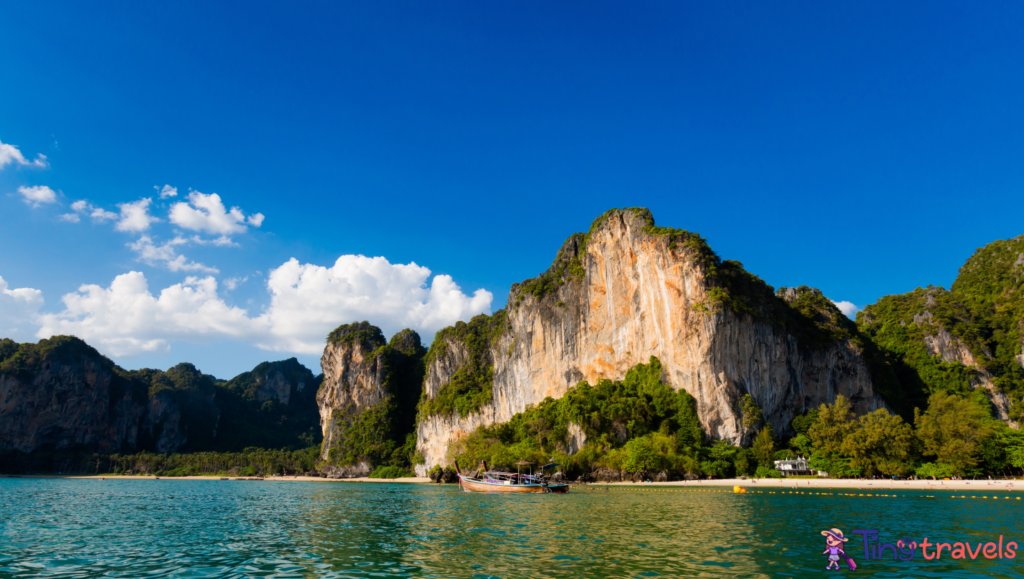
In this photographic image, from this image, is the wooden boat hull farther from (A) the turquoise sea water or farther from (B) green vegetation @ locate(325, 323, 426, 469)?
(B) green vegetation @ locate(325, 323, 426, 469)

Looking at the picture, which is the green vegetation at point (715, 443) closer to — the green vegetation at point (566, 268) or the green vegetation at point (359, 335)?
the green vegetation at point (566, 268)

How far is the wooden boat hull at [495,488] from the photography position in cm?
4800

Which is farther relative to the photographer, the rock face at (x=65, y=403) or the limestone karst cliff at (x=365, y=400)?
the rock face at (x=65, y=403)

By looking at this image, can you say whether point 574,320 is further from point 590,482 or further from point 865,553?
point 865,553

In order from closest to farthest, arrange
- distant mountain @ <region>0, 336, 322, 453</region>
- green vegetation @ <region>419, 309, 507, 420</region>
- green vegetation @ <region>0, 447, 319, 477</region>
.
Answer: green vegetation @ <region>419, 309, 507, 420</region>
green vegetation @ <region>0, 447, 319, 477</region>
distant mountain @ <region>0, 336, 322, 453</region>

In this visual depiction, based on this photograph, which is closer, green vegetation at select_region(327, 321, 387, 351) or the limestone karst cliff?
the limestone karst cliff

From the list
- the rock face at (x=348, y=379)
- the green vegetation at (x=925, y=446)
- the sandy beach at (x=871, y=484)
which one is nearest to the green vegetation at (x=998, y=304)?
the green vegetation at (x=925, y=446)

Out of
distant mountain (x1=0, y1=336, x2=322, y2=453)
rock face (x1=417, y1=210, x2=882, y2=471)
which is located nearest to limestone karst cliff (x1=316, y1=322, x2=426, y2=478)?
rock face (x1=417, y1=210, x2=882, y2=471)

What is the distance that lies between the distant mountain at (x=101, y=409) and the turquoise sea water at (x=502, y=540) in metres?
150

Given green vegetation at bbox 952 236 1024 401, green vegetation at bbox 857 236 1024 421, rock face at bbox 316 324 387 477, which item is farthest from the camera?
rock face at bbox 316 324 387 477

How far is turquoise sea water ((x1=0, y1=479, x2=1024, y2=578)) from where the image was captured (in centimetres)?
1370

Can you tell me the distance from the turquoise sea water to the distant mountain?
150 m

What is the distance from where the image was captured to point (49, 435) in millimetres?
147625

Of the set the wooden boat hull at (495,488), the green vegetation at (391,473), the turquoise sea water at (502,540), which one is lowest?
the green vegetation at (391,473)
